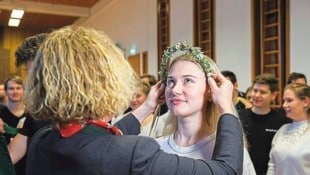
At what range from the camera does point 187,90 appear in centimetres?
149

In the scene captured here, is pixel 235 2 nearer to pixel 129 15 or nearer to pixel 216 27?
pixel 216 27

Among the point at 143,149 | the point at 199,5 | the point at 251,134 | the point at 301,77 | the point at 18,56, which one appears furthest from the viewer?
the point at 199,5

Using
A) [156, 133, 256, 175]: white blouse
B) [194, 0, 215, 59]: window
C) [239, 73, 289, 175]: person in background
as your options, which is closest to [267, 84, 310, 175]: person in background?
[239, 73, 289, 175]: person in background

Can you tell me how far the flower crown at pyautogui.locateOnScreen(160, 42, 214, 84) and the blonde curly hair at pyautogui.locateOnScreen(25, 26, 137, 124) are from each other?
462mm

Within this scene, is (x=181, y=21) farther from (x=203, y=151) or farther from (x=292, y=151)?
(x=203, y=151)

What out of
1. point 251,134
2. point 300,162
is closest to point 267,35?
point 251,134

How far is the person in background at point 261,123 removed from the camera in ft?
10.6

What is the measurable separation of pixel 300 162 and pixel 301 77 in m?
1.47

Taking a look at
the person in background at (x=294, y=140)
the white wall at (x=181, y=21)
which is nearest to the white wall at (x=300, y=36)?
the person in background at (x=294, y=140)

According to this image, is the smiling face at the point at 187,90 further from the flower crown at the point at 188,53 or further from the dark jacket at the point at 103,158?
the dark jacket at the point at 103,158

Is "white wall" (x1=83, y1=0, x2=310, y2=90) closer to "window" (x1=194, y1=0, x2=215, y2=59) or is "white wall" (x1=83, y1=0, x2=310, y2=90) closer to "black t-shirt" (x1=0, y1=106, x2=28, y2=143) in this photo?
"window" (x1=194, y1=0, x2=215, y2=59)

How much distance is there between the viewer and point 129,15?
8.95 m

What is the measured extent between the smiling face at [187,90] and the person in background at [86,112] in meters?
0.38

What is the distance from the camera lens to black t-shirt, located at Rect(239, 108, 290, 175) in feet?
10.6
